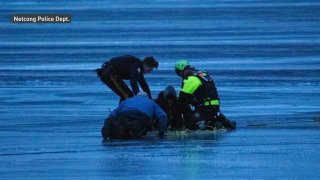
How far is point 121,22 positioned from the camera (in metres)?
66.9

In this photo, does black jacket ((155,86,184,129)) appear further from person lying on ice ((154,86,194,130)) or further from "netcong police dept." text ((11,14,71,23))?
"netcong police dept." text ((11,14,71,23))

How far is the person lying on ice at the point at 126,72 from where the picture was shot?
21531mm

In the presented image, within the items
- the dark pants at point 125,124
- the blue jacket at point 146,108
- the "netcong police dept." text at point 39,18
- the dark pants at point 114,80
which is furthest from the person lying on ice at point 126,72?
the "netcong police dept." text at point 39,18

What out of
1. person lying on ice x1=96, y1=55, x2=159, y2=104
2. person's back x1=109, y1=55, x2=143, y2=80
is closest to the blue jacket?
person lying on ice x1=96, y1=55, x2=159, y2=104

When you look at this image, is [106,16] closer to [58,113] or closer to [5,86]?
[5,86]

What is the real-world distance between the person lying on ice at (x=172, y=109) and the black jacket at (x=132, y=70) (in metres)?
0.44

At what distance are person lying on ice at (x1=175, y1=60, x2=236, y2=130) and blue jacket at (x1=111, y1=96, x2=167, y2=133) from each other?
1236 millimetres

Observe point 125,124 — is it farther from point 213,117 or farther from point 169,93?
point 213,117

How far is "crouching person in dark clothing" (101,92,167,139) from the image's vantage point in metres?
19.7

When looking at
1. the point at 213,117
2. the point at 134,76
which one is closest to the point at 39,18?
the point at 134,76

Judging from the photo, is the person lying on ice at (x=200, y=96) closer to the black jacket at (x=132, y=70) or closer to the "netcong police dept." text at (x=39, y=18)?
the black jacket at (x=132, y=70)

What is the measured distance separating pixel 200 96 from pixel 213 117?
38 centimetres

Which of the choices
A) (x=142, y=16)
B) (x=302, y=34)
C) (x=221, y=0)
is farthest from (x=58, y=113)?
(x=221, y=0)

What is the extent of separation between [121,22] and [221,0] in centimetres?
3527
